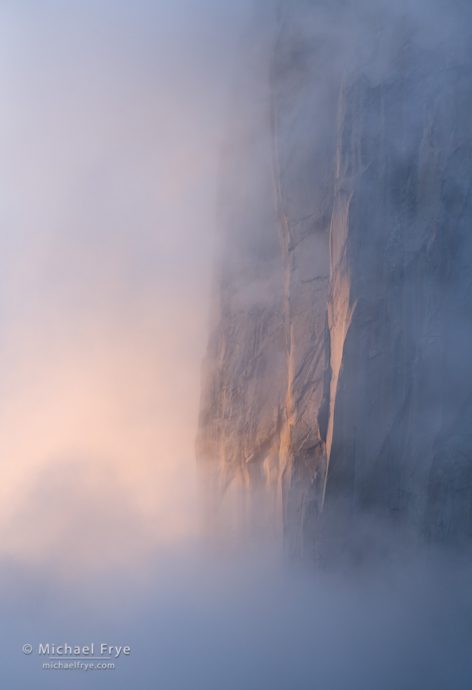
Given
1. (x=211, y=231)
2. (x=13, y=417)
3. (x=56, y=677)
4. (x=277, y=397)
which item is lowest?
(x=56, y=677)

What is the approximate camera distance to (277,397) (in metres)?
11.5

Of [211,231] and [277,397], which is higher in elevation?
[211,231]

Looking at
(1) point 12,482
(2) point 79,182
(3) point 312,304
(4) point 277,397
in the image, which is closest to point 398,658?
(4) point 277,397

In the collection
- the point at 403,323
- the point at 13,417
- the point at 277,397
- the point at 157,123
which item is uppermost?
the point at 157,123

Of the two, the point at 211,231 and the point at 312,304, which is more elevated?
the point at 211,231

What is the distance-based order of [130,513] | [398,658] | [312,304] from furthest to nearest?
[130,513] → [312,304] → [398,658]

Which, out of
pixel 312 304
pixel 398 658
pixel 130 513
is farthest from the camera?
pixel 130 513

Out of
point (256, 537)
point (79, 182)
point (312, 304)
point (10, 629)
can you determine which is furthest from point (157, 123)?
point (10, 629)

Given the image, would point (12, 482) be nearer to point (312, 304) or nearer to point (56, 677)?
point (56, 677)

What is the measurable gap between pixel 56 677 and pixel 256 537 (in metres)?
3.08

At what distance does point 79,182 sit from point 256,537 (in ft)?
21.3

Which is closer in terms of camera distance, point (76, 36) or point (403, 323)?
point (403, 323)

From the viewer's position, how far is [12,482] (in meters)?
13.2

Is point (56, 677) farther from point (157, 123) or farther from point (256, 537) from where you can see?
point (157, 123)
